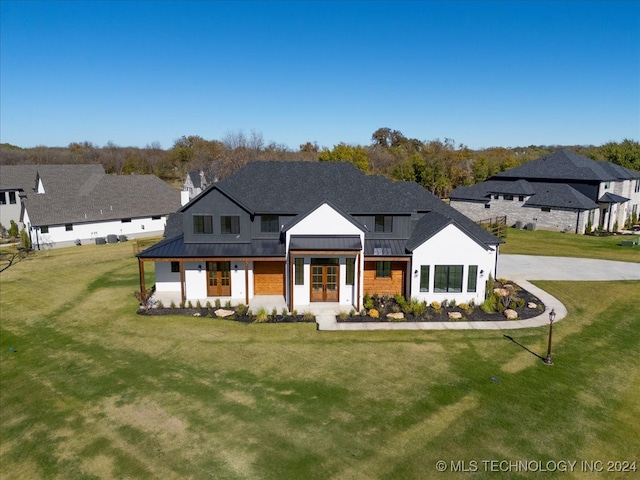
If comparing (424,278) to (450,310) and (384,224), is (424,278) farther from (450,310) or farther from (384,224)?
(384,224)

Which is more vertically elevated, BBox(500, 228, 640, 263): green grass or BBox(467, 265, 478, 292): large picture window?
BBox(467, 265, 478, 292): large picture window

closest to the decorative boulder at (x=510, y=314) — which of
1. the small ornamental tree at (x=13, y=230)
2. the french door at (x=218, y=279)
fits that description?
the french door at (x=218, y=279)

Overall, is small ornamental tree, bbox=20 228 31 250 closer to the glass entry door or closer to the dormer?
the dormer

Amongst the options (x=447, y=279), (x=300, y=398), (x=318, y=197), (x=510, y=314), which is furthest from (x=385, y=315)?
(x=300, y=398)

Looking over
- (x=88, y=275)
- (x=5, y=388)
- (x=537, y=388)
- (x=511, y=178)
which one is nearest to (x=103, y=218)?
(x=88, y=275)

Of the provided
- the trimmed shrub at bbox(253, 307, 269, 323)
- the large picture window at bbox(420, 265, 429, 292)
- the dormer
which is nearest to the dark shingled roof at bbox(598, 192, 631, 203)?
the large picture window at bbox(420, 265, 429, 292)

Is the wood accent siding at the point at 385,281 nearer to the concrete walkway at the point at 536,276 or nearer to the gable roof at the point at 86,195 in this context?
the concrete walkway at the point at 536,276
